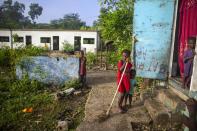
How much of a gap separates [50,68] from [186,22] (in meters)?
5.18

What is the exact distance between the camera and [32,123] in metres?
5.75

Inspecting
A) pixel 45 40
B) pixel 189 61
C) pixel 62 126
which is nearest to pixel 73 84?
Result: pixel 62 126

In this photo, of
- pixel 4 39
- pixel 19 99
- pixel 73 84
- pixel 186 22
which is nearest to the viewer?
pixel 186 22

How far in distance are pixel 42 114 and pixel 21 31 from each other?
2486 cm

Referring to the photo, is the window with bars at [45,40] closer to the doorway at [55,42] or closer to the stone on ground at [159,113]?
the doorway at [55,42]

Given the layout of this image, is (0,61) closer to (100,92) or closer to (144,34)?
(100,92)

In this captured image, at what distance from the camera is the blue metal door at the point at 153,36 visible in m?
6.73

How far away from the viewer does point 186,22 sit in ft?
21.4

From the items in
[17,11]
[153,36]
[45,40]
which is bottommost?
[153,36]

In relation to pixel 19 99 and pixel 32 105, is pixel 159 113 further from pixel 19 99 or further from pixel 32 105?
pixel 19 99

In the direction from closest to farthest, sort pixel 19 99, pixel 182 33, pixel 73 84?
pixel 182 33, pixel 19 99, pixel 73 84

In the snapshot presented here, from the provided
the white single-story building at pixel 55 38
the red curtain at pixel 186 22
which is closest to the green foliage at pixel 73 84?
the red curtain at pixel 186 22

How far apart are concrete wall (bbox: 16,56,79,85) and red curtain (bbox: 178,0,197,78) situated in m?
3.98

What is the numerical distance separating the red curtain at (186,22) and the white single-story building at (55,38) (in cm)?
2130
